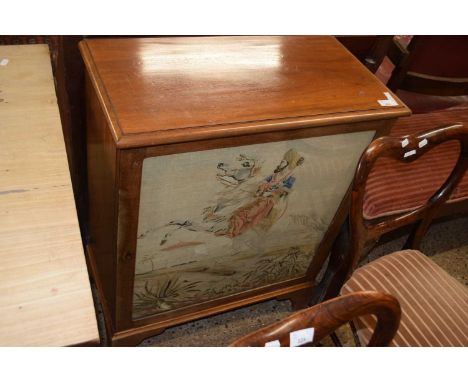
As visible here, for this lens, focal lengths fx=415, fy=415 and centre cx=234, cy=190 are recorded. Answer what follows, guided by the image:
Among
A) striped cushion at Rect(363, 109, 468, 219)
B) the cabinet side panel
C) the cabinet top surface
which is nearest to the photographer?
the cabinet top surface

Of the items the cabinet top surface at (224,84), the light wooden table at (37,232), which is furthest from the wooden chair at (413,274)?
the light wooden table at (37,232)

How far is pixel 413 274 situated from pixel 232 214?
53cm

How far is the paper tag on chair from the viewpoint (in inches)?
22.3

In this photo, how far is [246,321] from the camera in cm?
158

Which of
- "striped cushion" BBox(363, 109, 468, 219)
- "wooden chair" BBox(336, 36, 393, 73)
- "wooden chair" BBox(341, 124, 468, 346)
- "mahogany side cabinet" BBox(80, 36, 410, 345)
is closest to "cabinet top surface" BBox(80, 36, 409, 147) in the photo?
"mahogany side cabinet" BBox(80, 36, 410, 345)

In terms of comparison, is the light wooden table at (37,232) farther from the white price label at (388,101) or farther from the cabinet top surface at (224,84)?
the white price label at (388,101)

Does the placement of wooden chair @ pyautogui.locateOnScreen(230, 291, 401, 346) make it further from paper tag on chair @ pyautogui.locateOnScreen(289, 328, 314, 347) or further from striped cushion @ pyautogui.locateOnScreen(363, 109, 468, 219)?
striped cushion @ pyautogui.locateOnScreen(363, 109, 468, 219)

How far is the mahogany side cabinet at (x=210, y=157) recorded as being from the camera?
2.86 ft

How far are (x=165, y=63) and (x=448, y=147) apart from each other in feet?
3.66

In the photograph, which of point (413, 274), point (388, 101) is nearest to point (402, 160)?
point (388, 101)

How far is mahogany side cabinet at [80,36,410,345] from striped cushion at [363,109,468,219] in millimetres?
130

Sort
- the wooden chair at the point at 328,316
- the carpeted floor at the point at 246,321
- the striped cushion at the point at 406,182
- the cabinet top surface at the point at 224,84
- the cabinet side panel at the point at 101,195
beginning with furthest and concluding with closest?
the carpeted floor at the point at 246,321 → the striped cushion at the point at 406,182 → the cabinet side panel at the point at 101,195 → the cabinet top surface at the point at 224,84 → the wooden chair at the point at 328,316

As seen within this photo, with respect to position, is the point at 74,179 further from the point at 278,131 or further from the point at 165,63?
the point at 278,131

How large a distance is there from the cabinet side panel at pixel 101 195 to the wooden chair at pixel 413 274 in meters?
0.58
